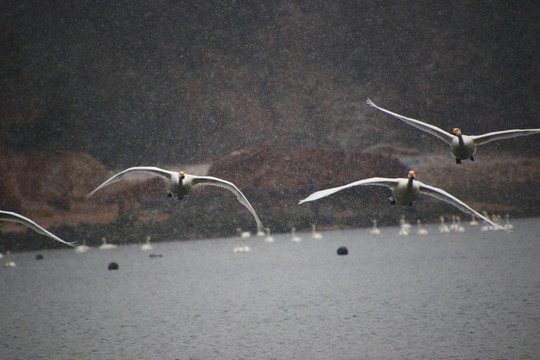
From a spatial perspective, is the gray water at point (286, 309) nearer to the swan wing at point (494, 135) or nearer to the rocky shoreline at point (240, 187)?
the rocky shoreline at point (240, 187)

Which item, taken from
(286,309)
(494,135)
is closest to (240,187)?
(286,309)

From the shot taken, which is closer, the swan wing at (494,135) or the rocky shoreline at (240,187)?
the swan wing at (494,135)

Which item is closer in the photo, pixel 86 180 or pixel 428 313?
pixel 428 313

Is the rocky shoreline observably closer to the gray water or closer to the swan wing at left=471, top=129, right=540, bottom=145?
the gray water

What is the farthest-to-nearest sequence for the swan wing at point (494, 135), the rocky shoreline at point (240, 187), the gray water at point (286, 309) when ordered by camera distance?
1. the rocky shoreline at point (240, 187)
2. the gray water at point (286, 309)
3. the swan wing at point (494, 135)

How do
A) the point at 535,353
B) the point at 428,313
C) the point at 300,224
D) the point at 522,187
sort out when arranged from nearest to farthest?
1. the point at 535,353
2. the point at 428,313
3. the point at 522,187
4. the point at 300,224

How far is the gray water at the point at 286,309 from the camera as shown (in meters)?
17.9

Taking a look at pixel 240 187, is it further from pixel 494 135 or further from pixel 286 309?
pixel 494 135

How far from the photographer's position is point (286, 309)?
85.6 feet

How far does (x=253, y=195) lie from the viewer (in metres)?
41.9

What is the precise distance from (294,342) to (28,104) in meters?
27.7

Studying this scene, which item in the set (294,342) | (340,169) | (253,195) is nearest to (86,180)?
(253,195)

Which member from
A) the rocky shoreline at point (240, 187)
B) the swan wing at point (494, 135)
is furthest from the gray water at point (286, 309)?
the swan wing at point (494, 135)

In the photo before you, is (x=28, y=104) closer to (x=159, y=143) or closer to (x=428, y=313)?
(x=159, y=143)
